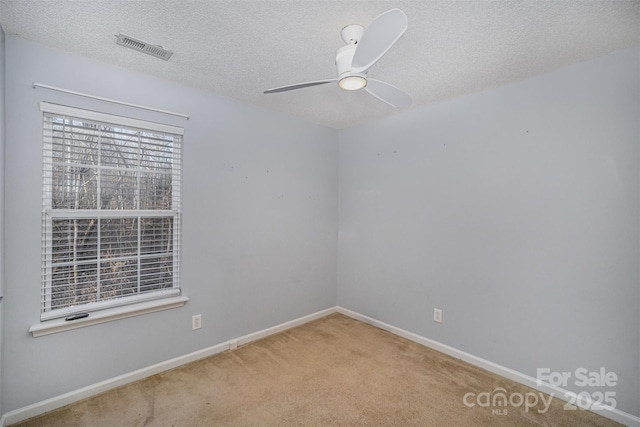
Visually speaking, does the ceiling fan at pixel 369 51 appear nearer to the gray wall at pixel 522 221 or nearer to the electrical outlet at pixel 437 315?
the gray wall at pixel 522 221

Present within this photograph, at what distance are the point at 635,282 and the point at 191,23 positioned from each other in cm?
311

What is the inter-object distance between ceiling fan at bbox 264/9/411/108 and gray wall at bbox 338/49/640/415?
3.49 feet

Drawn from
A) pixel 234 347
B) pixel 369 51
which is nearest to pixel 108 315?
pixel 234 347

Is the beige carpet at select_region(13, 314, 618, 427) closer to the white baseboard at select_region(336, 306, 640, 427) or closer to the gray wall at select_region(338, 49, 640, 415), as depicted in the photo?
the white baseboard at select_region(336, 306, 640, 427)

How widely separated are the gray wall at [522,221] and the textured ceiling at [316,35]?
330 millimetres

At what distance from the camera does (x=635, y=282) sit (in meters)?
1.85

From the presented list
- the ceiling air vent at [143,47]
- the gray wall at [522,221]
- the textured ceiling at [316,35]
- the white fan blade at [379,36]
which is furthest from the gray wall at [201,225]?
the white fan blade at [379,36]

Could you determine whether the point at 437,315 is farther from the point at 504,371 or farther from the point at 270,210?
the point at 270,210

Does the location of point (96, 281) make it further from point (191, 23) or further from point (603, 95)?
point (603, 95)

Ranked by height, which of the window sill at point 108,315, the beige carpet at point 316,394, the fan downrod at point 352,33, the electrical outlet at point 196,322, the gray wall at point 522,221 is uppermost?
the fan downrod at point 352,33

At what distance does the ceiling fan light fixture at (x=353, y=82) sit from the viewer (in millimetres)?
1604

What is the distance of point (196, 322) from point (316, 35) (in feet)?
7.99

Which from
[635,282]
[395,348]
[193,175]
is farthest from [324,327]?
[635,282]

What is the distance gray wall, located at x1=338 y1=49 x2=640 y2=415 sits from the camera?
1911mm
